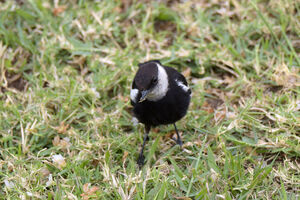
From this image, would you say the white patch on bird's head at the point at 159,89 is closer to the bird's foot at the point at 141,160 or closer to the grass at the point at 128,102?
the grass at the point at 128,102

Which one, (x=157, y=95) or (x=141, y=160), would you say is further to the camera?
(x=141, y=160)

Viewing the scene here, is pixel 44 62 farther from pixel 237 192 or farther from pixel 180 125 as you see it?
pixel 237 192

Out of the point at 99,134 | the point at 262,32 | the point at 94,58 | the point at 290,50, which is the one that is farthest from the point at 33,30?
the point at 290,50

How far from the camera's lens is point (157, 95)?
3.64 meters

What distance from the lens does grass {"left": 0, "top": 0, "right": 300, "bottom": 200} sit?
11.2ft

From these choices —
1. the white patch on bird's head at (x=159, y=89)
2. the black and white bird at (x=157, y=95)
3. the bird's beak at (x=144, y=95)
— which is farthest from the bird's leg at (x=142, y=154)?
the bird's beak at (x=144, y=95)

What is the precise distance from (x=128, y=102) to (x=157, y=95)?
90 cm

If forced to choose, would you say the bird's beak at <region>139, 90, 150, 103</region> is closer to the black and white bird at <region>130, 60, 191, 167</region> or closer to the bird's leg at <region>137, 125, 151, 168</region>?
the black and white bird at <region>130, 60, 191, 167</region>

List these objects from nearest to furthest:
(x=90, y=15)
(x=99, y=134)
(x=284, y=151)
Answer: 1. (x=284, y=151)
2. (x=99, y=134)
3. (x=90, y=15)

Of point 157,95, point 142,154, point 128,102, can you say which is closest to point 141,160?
point 142,154

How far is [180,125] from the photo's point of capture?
14.1 feet

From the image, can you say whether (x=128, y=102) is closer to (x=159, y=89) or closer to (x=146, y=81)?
(x=159, y=89)

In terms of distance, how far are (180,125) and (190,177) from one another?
94 centimetres

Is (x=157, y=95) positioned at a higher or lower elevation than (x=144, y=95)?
lower
